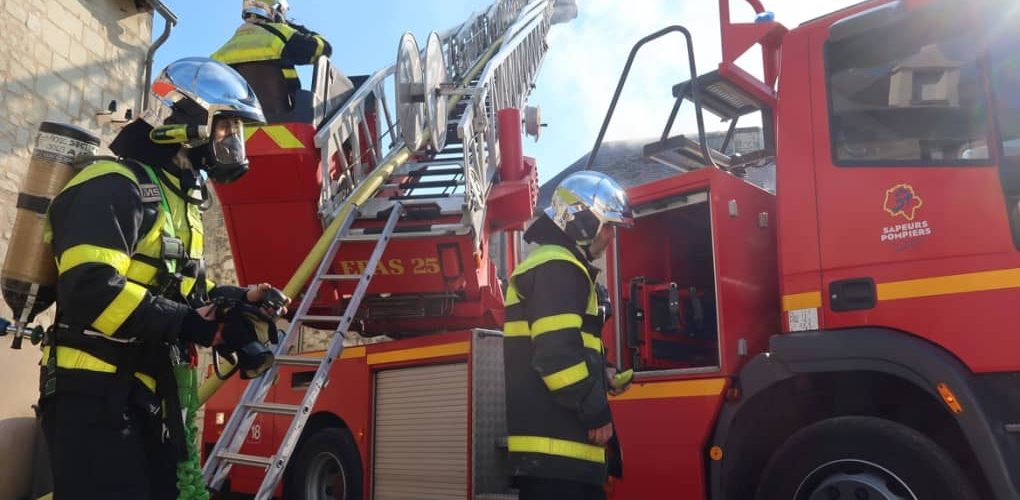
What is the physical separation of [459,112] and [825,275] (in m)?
4.93

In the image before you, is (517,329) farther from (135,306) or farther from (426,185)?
(426,185)

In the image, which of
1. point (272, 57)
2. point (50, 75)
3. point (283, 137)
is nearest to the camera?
point (283, 137)

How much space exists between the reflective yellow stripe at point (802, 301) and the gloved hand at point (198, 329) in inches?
89.0

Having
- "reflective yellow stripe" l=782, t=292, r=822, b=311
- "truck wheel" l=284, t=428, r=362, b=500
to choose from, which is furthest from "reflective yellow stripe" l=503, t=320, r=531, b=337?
"truck wheel" l=284, t=428, r=362, b=500

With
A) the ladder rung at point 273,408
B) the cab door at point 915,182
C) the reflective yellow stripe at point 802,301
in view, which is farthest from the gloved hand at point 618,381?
the ladder rung at point 273,408

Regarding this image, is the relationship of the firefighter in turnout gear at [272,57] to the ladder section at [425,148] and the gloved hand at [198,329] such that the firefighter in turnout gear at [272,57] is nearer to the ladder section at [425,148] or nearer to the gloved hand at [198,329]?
the ladder section at [425,148]

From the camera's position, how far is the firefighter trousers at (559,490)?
2855mm

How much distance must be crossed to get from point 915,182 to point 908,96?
1.17 ft

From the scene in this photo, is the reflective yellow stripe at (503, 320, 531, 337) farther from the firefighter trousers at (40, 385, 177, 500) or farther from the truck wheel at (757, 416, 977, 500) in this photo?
the firefighter trousers at (40, 385, 177, 500)

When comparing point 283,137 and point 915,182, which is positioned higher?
point 283,137

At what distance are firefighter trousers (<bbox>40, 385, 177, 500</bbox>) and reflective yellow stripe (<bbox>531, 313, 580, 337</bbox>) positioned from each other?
1.34 meters

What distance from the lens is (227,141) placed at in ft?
8.65

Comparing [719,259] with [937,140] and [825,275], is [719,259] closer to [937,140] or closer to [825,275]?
[825,275]

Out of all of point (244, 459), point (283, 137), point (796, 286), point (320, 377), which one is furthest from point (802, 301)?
point (283, 137)
